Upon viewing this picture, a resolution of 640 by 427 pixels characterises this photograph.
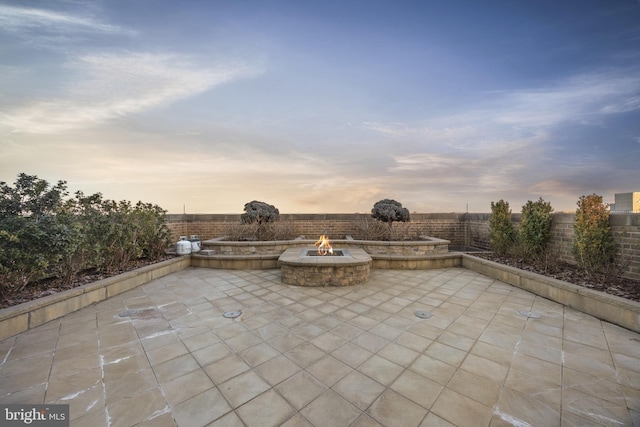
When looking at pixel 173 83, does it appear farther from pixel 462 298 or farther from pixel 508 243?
pixel 508 243

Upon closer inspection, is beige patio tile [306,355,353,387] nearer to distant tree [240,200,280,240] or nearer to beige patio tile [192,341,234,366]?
beige patio tile [192,341,234,366]

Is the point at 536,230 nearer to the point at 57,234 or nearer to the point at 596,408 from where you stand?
→ the point at 596,408

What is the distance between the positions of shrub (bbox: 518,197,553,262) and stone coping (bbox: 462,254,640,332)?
4.35 ft

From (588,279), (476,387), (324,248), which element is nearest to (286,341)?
(476,387)

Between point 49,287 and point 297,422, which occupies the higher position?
point 49,287

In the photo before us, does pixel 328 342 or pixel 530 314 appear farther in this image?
pixel 530 314

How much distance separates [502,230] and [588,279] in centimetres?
289

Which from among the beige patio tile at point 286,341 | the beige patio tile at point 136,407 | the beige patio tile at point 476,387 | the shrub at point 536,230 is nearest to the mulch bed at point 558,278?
the shrub at point 536,230

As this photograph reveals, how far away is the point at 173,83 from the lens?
6395 millimetres

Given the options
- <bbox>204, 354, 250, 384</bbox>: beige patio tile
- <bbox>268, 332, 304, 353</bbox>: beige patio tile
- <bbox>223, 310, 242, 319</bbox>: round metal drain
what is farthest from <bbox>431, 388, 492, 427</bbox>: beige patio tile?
<bbox>223, 310, 242, 319</bbox>: round metal drain

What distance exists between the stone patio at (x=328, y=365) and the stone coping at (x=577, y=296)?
0.66 feet

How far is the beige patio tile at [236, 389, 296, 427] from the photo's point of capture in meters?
1.76

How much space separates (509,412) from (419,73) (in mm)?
9108

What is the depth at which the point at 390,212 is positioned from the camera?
8812 mm
